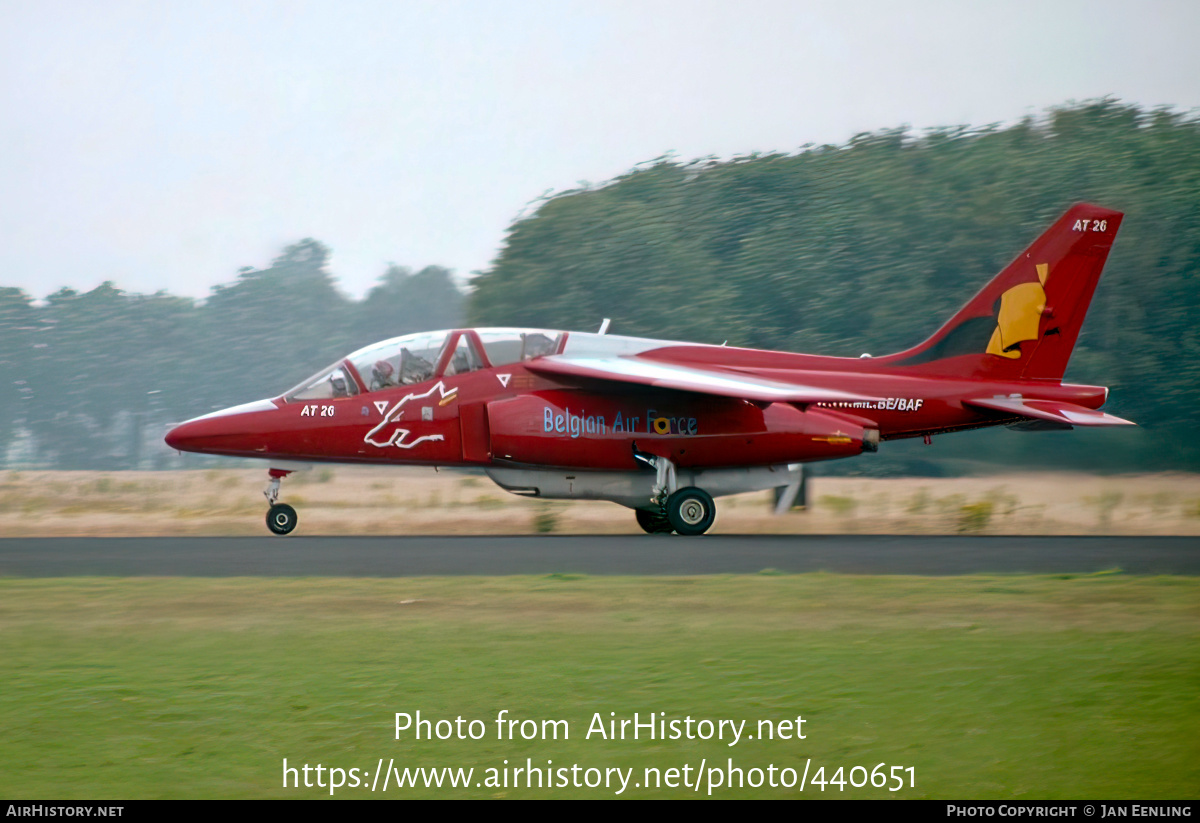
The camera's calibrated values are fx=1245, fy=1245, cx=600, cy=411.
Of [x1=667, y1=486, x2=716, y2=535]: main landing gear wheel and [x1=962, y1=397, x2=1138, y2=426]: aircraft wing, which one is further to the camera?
[x1=962, y1=397, x2=1138, y2=426]: aircraft wing

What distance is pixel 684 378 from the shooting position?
16500 mm

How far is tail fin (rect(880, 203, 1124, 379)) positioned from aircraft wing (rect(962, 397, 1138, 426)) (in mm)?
464

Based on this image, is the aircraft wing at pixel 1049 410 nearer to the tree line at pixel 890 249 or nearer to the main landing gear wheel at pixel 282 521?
the tree line at pixel 890 249

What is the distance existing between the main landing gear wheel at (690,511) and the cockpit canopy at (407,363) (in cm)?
283

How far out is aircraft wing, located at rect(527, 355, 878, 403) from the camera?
15.3 meters

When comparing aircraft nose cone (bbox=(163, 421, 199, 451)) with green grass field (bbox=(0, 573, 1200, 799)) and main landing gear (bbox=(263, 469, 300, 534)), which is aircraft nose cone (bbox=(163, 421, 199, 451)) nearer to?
main landing gear (bbox=(263, 469, 300, 534))

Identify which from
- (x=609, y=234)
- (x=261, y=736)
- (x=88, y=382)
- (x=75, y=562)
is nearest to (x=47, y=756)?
(x=261, y=736)

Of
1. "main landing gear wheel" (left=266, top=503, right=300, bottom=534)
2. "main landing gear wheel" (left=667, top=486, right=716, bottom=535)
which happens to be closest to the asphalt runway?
"main landing gear wheel" (left=667, top=486, right=716, bottom=535)

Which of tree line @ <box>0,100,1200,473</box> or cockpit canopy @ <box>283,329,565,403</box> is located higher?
tree line @ <box>0,100,1200,473</box>

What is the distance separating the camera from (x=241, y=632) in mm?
8570

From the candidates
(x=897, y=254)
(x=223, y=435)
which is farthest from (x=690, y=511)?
(x=897, y=254)

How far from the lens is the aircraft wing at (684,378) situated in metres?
15.3

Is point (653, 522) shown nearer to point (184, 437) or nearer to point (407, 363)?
point (407, 363)

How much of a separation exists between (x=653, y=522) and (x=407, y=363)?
427cm
